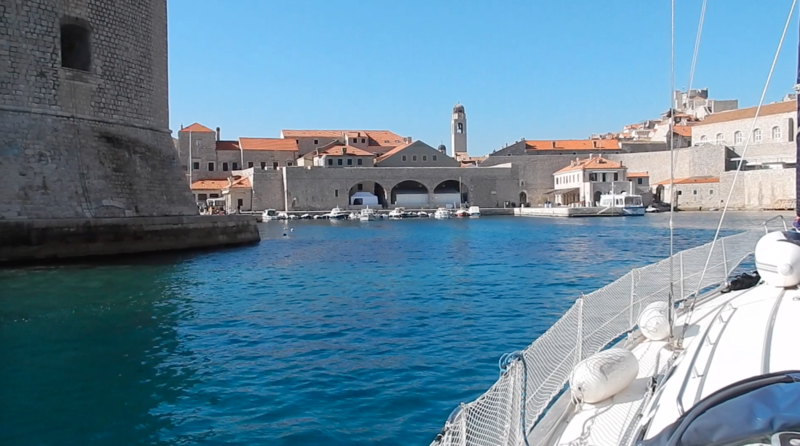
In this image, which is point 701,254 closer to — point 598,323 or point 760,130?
point 598,323

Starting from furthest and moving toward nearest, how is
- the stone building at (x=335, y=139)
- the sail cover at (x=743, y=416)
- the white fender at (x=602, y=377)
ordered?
the stone building at (x=335, y=139) < the white fender at (x=602, y=377) < the sail cover at (x=743, y=416)

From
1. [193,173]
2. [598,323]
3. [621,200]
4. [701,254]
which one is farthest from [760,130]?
[598,323]

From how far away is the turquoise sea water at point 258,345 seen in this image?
512 centimetres

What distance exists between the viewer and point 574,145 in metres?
62.8

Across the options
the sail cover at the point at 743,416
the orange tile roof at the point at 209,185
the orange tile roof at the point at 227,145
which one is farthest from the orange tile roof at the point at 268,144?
the sail cover at the point at 743,416

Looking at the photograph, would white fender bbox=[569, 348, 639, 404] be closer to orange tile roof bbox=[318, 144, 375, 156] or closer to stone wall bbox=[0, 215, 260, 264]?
stone wall bbox=[0, 215, 260, 264]

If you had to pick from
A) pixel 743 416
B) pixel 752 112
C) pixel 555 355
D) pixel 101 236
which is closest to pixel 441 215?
pixel 752 112

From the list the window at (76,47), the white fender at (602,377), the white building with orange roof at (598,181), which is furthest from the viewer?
the white building with orange roof at (598,181)

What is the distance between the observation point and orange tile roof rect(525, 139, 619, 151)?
61725mm

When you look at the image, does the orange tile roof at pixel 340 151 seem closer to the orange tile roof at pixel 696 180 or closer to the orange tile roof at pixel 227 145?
the orange tile roof at pixel 227 145

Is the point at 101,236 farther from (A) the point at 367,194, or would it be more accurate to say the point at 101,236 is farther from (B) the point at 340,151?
(B) the point at 340,151

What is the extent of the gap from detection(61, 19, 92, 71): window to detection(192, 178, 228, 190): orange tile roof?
34985mm

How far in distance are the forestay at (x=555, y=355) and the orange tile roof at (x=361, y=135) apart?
186ft

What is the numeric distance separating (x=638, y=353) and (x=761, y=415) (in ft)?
7.19
